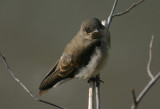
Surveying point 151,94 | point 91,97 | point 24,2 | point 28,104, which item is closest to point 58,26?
point 24,2

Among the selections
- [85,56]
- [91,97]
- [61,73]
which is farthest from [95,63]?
[91,97]

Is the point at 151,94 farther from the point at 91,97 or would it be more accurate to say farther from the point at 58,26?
the point at 91,97

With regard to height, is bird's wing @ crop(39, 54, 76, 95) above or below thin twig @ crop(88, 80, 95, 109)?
above

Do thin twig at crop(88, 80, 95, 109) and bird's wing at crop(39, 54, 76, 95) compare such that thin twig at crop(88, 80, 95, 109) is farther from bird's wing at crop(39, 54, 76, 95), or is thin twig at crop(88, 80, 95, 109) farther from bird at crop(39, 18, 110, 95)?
bird's wing at crop(39, 54, 76, 95)

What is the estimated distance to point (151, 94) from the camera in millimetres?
7801

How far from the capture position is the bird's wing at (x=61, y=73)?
4.59m

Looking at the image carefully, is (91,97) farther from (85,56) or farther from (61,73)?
(61,73)

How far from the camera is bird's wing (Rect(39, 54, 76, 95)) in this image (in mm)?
4586

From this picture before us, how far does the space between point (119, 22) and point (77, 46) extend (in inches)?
179

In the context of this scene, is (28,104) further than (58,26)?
No

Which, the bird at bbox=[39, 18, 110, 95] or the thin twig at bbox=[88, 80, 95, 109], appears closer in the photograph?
the thin twig at bbox=[88, 80, 95, 109]

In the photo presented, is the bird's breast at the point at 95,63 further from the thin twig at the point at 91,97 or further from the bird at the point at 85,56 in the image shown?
the thin twig at the point at 91,97

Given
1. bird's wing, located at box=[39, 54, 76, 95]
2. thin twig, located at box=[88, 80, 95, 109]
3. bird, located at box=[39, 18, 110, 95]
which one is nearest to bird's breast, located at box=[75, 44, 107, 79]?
bird, located at box=[39, 18, 110, 95]

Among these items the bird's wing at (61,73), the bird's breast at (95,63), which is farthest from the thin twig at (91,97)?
the bird's wing at (61,73)
